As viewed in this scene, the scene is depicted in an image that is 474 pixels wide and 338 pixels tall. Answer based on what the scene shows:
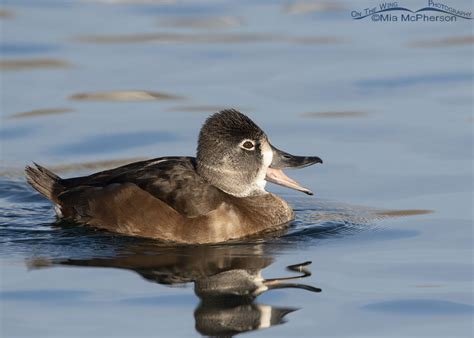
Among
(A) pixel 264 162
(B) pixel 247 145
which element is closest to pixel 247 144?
(B) pixel 247 145

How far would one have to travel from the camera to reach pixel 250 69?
51.4 ft

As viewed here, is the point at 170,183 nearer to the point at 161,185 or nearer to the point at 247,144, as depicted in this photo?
the point at 161,185

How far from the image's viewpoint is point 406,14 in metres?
17.8

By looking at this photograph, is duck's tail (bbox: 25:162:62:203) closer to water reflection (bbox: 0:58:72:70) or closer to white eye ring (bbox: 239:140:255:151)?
white eye ring (bbox: 239:140:255:151)

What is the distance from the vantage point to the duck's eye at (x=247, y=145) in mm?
10820

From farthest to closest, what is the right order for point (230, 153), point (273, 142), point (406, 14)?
point (406, 14) → point (273, 142) → point (230, 153)

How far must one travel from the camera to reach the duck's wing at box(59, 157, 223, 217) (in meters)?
10.3

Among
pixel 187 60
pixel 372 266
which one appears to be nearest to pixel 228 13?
pixel 187 60

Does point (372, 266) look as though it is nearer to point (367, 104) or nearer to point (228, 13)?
point (367, 104)

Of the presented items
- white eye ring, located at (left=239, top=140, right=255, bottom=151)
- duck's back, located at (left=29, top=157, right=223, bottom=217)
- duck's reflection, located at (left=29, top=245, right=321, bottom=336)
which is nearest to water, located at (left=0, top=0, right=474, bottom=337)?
duck's reflection, located at (left=29, top=245, right=321, bottom=336)

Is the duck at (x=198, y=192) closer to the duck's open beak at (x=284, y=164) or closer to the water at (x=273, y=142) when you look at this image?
the duck's open beak at (x=284, y=164)

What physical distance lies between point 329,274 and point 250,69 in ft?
21.5

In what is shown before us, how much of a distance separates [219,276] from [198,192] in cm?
123

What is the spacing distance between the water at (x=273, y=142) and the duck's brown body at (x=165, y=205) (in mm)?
180
